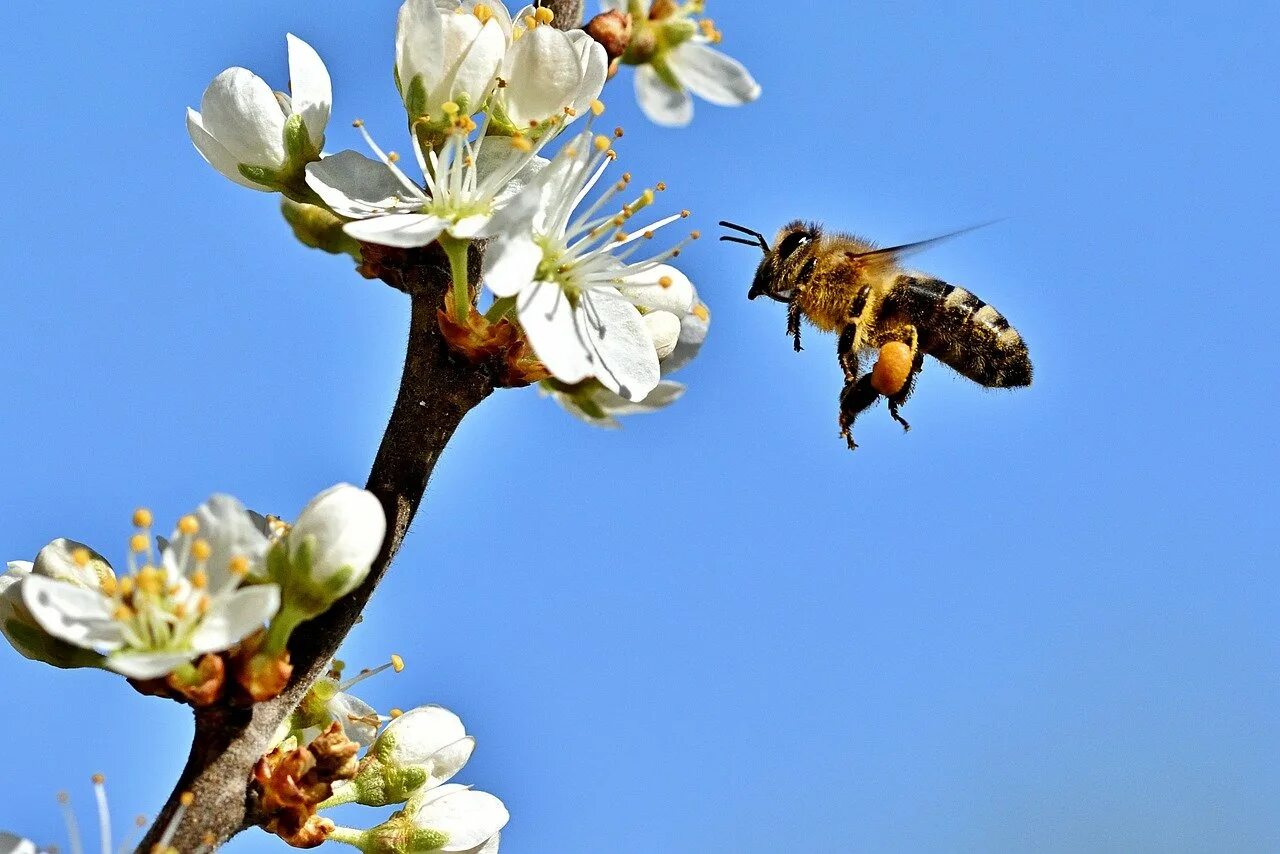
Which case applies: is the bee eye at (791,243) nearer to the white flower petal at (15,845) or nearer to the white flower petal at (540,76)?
the white flower petal at (540,76)

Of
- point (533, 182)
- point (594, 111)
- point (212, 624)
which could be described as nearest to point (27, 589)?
point (212, 624)

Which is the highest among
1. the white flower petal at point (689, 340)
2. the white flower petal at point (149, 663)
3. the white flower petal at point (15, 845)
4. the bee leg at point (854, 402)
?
the bee leg at point (854, 402)

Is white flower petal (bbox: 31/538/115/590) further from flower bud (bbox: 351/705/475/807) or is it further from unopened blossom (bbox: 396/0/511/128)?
unopened blossom (bbox: 396/0/511/128)

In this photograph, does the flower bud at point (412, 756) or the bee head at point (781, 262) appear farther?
the bee head at point (781, 262)

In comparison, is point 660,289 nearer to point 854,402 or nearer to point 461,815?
point 854,402

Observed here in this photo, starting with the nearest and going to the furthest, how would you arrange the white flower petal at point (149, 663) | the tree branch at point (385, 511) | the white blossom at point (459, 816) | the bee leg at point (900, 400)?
the white flower petal at point (149, 663)
the tree branch at point (385, 511)
the white blossom at point (459, 816)
the bee leg at point (900, 400)

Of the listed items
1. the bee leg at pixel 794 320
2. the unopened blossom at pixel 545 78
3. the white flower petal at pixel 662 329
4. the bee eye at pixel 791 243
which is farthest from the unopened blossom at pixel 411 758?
the bee eye at pixel 791 243
